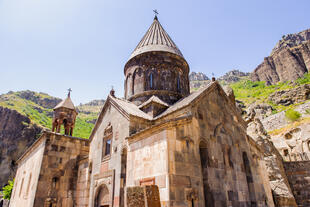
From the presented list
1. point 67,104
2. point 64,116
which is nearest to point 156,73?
point 67,104

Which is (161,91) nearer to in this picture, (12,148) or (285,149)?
(285,149)

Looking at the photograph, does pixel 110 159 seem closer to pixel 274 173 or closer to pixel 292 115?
pixel 274 173

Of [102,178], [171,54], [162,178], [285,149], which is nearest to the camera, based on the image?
[162,178]

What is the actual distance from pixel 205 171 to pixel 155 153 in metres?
1.86

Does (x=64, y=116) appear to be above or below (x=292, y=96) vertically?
below

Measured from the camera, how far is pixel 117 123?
354 inches

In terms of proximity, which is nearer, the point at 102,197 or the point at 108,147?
the point at 102,197

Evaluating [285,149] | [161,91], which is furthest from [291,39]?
[161,91]

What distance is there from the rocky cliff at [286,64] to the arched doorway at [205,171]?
190 ft

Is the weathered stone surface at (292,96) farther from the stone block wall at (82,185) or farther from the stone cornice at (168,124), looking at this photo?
the stone block wall at (82,185)

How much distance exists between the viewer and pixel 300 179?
46.0 ft

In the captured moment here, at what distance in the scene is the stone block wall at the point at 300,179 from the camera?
44.4 ft

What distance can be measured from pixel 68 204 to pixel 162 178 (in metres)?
6.79

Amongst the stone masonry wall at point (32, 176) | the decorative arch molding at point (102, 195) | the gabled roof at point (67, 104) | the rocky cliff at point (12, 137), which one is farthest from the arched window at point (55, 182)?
the rocky cliff at point (12, 137)
